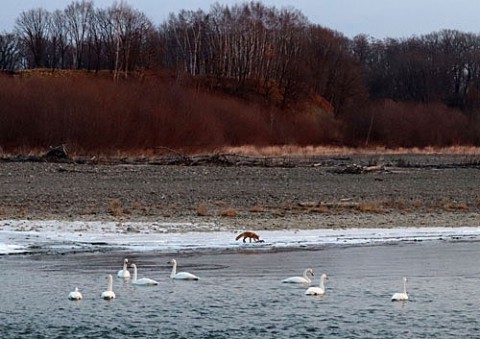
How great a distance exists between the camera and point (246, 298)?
51.5ft

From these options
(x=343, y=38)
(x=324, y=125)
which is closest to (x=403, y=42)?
(x=343, y=38)

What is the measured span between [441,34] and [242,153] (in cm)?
8152

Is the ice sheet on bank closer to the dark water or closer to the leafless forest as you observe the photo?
the dark water

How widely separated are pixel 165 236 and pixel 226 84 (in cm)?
7405

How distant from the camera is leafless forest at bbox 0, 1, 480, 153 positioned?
65875mm

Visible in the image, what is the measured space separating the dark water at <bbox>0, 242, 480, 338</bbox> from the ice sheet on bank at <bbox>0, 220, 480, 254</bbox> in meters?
1.34

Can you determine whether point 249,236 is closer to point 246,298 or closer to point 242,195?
point 246,298

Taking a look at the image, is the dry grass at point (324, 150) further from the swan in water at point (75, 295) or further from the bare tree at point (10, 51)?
the bare tree at point (10, 51)

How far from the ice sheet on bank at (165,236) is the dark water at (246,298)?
4.40 feet

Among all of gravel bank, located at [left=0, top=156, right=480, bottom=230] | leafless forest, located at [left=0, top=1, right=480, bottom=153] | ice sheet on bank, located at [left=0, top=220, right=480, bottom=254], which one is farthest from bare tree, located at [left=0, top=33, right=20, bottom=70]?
ice sheet on bank, located at [left=0, top=220, right=480, bottom=254]

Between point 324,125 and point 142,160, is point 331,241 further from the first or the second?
point 324,125

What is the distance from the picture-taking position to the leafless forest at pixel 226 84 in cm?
6588

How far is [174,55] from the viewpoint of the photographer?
109375 mm

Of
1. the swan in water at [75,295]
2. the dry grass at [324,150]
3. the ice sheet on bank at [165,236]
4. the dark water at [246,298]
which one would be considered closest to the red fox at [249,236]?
the ice sheet on bank at [165,236]
